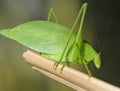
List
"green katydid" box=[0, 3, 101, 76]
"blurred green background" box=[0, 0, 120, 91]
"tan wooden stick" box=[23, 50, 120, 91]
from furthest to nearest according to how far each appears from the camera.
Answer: "blurred green background" box=[0, 0, 120, 91] → "green katydid" box=[0, 3, 101, 76] → "tan wooden stick" box=[23, 50, 120, 91]

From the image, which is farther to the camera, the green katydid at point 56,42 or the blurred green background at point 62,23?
the blurred green background at point 62,23

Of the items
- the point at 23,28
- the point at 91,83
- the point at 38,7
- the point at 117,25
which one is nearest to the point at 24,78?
the point at 38,7

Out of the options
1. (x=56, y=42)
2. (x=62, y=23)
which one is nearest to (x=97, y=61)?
(x=56, y=42)

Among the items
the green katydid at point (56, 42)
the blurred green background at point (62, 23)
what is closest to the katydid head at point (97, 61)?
the green katydid at point (56, 42)

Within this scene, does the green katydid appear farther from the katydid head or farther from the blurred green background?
the blurred green background

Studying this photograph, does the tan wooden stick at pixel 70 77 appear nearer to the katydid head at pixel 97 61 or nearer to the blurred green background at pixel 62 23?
the katydid head at pixel 97 61

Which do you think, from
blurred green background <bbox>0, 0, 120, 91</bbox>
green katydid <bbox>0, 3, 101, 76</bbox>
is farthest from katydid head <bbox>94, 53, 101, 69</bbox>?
blurred green background <bbox>0, 0, 120, 91</bbox>

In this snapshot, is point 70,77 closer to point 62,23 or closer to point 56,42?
point 56,42
